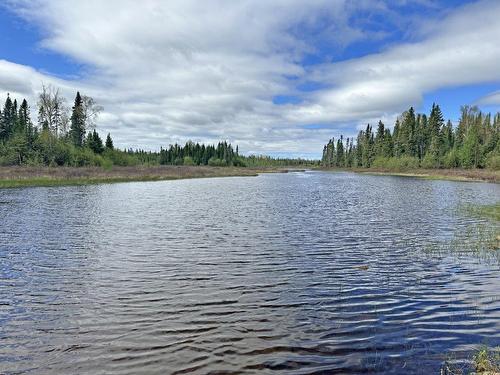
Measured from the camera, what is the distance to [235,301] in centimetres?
1044

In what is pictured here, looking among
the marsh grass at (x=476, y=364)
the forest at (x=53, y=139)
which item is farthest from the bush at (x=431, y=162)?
the marsh grass at (x=476, y=364)

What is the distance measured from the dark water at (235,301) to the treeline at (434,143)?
8459 cm

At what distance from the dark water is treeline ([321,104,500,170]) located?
8459 centimetres

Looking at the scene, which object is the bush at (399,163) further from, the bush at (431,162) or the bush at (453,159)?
the bush at (453,159)

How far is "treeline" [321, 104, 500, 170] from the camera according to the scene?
96.0 m

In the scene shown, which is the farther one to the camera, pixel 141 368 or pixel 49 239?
pixel 49 239

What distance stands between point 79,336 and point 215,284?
15.0 ft

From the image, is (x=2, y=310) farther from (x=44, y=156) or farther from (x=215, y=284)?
(x=44, y=156)

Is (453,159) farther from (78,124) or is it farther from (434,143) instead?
(78,124)

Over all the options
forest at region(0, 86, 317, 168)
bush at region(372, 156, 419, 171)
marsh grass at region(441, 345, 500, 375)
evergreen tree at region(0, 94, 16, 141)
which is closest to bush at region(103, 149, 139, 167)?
forest at region(0, 86, 317, 168)

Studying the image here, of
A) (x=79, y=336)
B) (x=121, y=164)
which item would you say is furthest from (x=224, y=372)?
(x=121, y=164)

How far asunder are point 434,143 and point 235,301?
118262 mm

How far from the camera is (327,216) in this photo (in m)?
27.1

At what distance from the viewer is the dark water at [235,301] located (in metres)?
7.31
